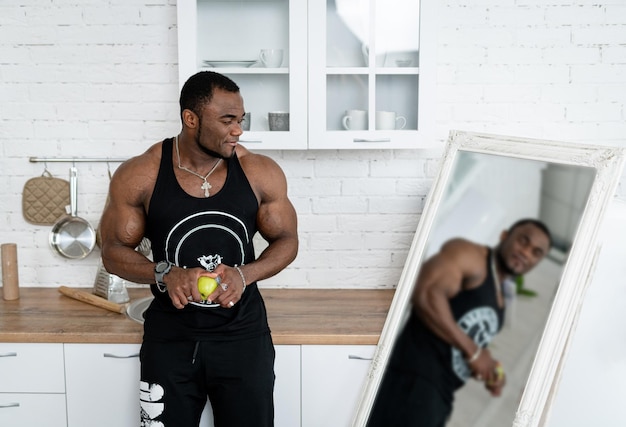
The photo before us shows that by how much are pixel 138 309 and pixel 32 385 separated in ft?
1.43

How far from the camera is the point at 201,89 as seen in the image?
201 centimetres

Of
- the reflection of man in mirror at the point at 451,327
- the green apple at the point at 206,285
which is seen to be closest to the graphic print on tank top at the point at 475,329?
the reflection of man in mirror at the point at 451,327

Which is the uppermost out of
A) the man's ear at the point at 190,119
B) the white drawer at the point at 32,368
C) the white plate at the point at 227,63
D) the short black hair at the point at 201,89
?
the white plate at the point at 227,63

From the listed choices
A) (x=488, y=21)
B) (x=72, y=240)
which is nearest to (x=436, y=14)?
(x=488, y=21)

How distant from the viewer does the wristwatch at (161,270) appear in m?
1.97

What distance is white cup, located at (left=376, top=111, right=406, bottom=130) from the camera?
8.03ft

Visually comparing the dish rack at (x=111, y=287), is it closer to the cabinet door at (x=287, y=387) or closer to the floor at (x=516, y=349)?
the cabinet door at (x=287, y=387)

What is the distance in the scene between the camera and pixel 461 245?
6.67 feet

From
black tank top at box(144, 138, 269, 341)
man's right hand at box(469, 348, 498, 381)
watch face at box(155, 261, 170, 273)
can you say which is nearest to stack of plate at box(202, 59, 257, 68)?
black tank top at box(144, 138, 269, 341)

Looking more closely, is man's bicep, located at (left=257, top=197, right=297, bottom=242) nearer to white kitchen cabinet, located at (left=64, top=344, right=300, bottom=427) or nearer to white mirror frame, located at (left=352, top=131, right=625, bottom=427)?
white kitchen cabinet, located at (left=64, top=344, right=300, bottom=427)

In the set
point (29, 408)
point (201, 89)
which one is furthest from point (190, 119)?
point (29, 408)

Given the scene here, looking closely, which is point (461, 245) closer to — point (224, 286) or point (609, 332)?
point (609, 332)

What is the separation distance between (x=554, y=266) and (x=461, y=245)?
0.31 metres

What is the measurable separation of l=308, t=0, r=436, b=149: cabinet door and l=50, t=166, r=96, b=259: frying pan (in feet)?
3.30
